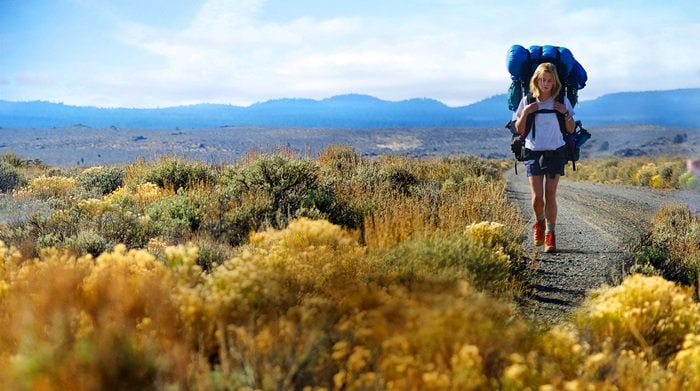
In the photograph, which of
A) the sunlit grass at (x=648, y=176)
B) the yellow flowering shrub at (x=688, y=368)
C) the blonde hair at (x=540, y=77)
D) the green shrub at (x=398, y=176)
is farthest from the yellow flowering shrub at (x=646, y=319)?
the sunlit grass at (x=648, y=176)

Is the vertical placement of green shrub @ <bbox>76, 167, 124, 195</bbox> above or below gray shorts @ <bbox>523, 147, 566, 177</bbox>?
below

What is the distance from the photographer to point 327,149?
15922 mm

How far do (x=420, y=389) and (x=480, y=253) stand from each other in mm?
2693

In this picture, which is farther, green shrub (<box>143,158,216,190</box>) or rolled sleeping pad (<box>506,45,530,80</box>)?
green shrub (<box>143,158,216,190</box>)

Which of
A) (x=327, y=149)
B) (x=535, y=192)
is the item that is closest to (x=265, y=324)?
(x=535, y=192)

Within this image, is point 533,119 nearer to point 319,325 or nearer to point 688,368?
point 688,368

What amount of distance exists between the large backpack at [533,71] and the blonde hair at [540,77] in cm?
12

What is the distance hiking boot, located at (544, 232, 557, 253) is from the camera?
766 cm

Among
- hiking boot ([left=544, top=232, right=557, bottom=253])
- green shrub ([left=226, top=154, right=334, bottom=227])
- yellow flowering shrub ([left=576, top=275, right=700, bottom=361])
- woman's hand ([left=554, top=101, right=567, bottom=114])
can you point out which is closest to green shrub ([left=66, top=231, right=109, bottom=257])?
green shrub ([left=226, top=154, right=334, bottom=227])

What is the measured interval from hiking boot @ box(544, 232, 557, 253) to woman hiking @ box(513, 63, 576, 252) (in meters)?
0.38

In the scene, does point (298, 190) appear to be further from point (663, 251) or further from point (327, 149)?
point (327, 149)

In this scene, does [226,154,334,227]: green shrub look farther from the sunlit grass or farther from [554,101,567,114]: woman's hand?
the sunlit grass

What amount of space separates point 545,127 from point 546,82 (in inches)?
20.1

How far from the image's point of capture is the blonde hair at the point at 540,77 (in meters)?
6.77
